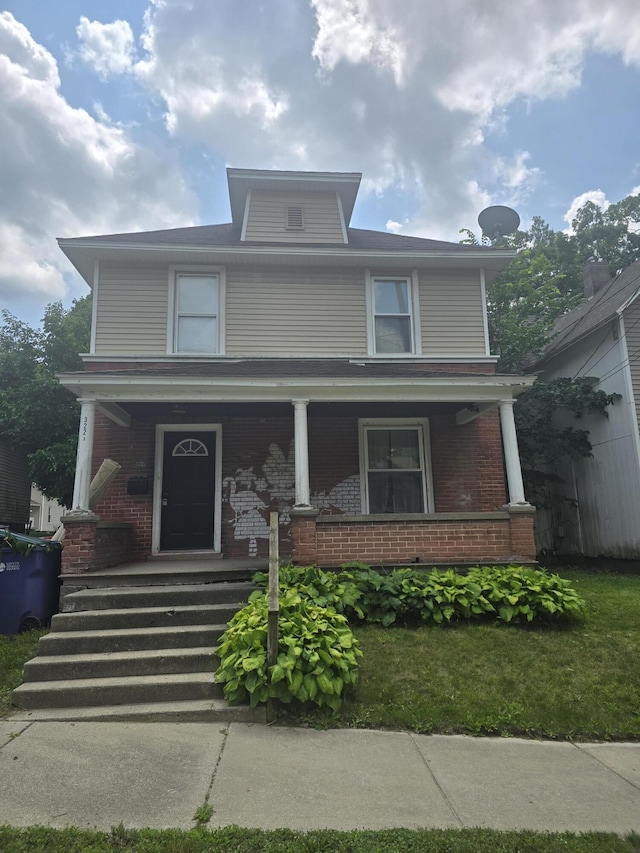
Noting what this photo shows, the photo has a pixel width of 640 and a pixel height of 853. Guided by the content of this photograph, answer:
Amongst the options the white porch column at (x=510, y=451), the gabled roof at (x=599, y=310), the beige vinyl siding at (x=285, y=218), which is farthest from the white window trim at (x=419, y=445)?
the gabled roof at (x=599, y=310)

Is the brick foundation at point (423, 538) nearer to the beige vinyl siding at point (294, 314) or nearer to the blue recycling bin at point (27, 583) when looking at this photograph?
the blue recycling bin at point (27, 583)

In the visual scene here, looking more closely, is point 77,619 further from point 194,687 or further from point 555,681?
point 555,681

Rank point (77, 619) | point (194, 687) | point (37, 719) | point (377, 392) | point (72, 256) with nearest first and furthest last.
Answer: point (37, 719), point (194, 687), point (77, 619), point (377, 392), point (72, 256)

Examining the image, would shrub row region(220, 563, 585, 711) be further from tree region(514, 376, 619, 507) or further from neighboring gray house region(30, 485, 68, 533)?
neighboring gray house region(30, 485, 68, 533)

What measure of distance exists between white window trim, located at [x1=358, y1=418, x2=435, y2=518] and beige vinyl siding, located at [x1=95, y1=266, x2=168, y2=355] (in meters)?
3.83

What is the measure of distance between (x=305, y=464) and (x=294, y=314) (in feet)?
Result: 11.4

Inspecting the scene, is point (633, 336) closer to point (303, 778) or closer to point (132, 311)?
point (132, 311)

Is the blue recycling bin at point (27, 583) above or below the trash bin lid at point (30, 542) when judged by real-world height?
below

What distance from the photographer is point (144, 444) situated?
8398 millimetres

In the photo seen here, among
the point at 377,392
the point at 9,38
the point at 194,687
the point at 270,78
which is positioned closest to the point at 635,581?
the point at 377,392

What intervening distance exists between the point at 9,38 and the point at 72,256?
4.57 metres

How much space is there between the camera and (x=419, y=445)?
29.7 feet

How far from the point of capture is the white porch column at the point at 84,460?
6.57m

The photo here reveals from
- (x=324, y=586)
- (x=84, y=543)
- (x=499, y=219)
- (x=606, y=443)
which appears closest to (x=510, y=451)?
(x=324, y=586)
